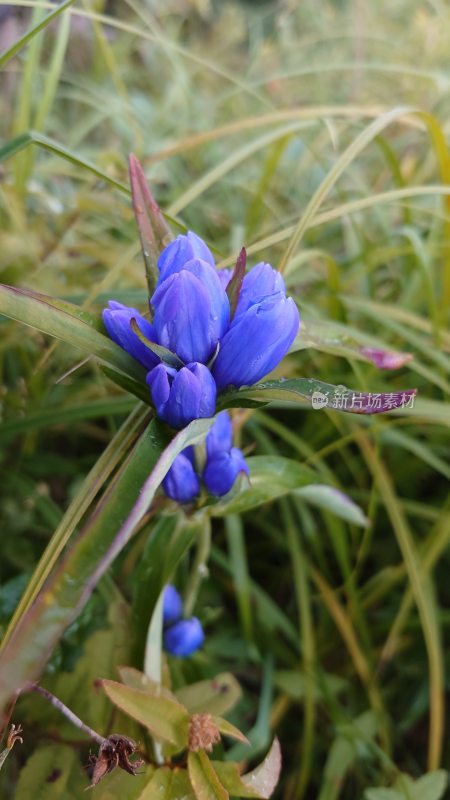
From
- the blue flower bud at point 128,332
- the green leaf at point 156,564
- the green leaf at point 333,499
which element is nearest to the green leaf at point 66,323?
the blue flower bud at point 128,332

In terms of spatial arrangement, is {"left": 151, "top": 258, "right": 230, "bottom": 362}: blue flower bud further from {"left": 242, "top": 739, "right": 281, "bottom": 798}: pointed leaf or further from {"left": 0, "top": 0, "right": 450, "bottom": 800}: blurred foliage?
{"left": 242, "top": 739, "right": 281, "bottom": 798}: pointed leaf

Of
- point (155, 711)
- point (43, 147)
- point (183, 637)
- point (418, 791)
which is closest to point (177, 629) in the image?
point (183, 637)

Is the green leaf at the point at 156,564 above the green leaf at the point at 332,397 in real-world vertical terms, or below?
below

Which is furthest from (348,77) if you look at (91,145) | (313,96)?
(91,145)

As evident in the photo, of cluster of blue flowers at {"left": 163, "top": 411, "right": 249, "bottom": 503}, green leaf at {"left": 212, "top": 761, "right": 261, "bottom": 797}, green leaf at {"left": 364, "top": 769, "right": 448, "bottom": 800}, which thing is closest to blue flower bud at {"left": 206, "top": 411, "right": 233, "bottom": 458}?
cluster of blue flowers at {"left": 163, "top": 411, "right": 249, "bottom": 503}

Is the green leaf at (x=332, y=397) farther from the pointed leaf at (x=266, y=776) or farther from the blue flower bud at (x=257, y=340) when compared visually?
the pointed leaf at (x=266, y=776)
